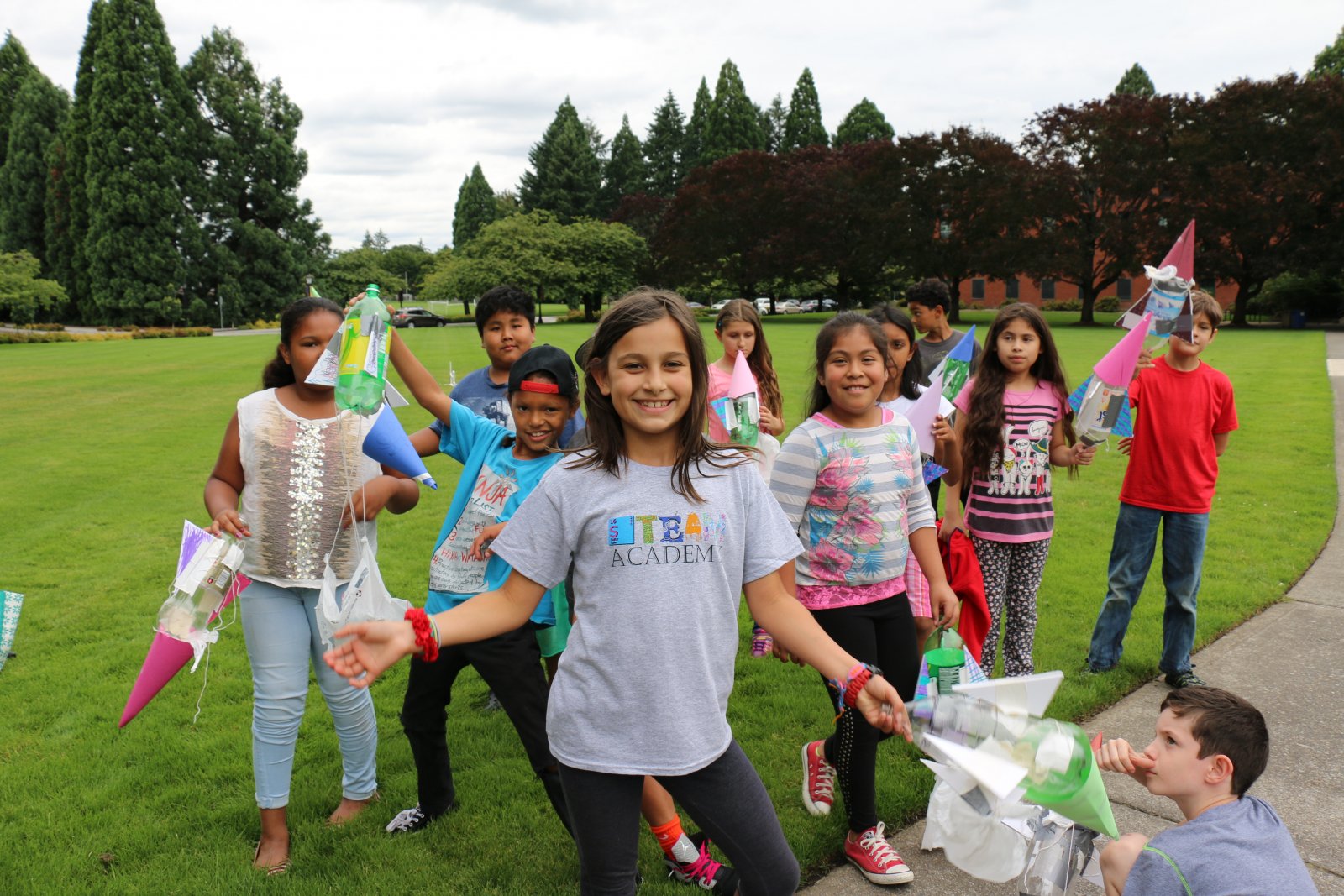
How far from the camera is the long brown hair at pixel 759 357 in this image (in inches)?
197

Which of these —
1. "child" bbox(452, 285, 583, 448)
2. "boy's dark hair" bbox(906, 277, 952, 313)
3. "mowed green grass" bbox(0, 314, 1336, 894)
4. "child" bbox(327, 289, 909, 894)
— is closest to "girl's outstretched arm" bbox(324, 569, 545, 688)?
"child" bbox(327, 289, 909, 894)

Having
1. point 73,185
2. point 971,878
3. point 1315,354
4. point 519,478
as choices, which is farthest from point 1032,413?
point 73,185

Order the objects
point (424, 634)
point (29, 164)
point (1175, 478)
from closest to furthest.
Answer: point (424, 634) → point (1175, 478) → point (29, 164)

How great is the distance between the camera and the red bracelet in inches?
73.2

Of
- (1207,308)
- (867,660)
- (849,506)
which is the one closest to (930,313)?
(1207,308)

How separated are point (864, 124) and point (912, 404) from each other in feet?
235

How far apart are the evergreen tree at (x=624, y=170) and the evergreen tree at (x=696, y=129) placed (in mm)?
3783

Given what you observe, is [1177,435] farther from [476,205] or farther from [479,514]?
[476,205]

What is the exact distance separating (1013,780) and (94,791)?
137 inches

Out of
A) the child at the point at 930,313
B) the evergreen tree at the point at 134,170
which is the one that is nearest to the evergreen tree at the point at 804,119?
the evergreen tree at the point at 134,170

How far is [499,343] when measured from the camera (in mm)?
3930

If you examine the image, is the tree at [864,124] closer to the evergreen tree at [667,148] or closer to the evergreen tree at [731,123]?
the evergreen tree at [731,123]

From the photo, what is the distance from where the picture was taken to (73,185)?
4503cm

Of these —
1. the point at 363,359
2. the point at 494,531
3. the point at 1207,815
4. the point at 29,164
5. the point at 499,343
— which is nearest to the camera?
the point at 1207,815
